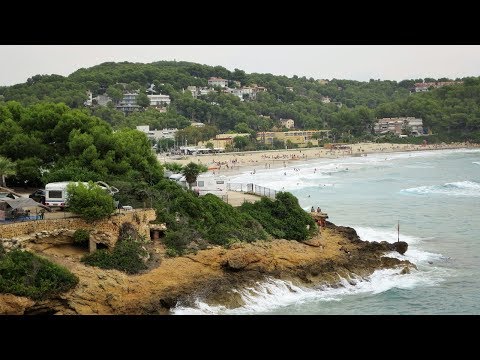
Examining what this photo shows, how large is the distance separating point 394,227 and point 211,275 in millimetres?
10620

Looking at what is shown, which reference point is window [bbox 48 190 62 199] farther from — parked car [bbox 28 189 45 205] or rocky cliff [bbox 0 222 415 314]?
rocky cliff [bbox 0 222 415 314]

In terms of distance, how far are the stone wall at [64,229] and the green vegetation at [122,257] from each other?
0.24 m

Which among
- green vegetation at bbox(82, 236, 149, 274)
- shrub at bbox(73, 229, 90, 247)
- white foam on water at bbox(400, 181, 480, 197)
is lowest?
white foam on water at bbox(400, 181, 480, 197)

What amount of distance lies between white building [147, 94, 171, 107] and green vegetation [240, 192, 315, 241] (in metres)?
55.8

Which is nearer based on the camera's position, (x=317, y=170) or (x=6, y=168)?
(x=6, y=168)

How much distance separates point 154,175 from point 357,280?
19.3 ft

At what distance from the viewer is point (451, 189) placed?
33219mm

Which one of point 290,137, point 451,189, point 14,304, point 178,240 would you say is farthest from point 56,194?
point 290,137

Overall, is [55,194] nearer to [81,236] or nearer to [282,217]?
[81,236]

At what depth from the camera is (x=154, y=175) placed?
17.6 meters

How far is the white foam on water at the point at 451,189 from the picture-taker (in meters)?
31.7

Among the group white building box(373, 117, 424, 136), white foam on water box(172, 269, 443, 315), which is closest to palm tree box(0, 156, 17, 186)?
white foam on water box(172, 269, 443, 315)

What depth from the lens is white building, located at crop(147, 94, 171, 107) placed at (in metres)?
72.2
